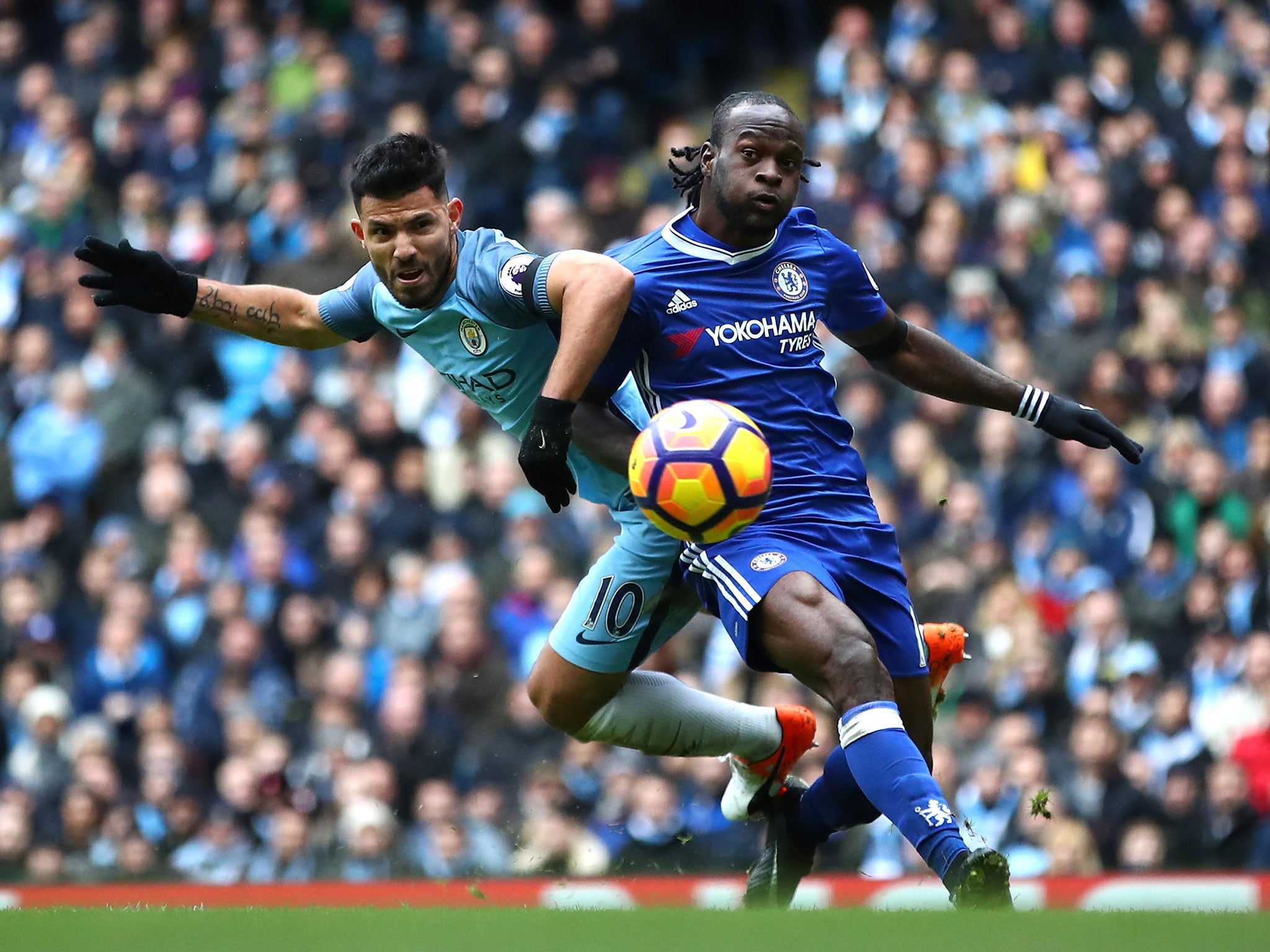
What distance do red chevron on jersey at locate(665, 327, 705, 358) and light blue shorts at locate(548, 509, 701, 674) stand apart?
1.97 ft

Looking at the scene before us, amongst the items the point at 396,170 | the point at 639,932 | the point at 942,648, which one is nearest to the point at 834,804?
the point at 942,648

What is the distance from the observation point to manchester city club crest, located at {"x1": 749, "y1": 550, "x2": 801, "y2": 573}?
5.41m

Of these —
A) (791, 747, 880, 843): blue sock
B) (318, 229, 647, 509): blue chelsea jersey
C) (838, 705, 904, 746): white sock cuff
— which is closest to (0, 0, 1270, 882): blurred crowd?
(791, 747, 880, 843): blue sock

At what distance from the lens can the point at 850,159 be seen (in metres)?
11.2

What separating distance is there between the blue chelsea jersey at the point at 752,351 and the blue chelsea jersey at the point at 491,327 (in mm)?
295

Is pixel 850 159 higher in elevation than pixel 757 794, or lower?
higher

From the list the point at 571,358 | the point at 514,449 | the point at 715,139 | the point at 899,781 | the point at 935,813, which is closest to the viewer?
Result: the point at 935,813

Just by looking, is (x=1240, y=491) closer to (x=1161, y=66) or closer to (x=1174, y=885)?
(x=1174, y=885)

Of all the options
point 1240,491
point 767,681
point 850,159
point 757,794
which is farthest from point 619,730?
point 850,159

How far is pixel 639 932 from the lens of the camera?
14.5 feet

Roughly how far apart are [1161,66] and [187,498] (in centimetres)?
662

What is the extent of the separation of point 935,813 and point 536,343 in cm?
201

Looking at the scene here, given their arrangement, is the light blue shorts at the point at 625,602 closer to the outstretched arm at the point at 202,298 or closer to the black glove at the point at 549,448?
the black glove at the point at 549,448

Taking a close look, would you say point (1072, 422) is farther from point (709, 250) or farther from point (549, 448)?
point (549, 448)
